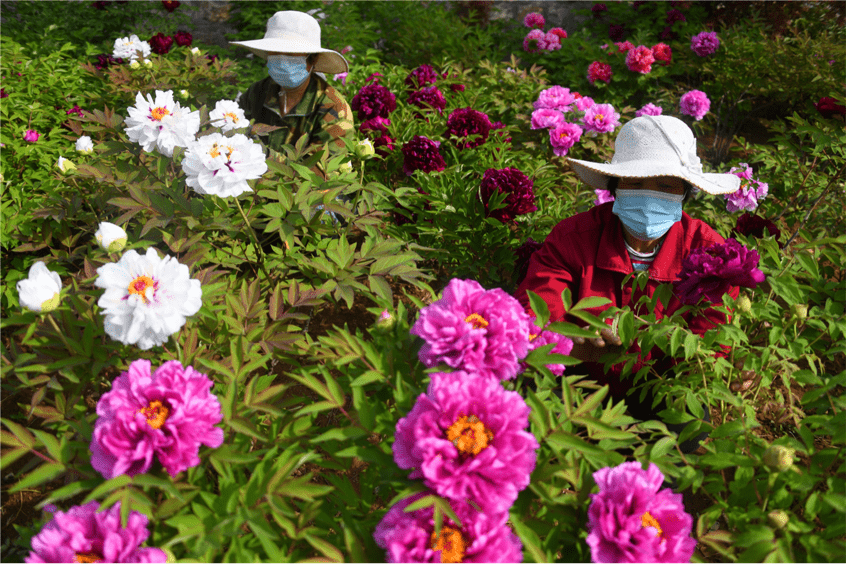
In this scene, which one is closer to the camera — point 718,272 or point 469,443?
point 469,443

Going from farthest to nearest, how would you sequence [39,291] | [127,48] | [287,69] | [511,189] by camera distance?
1. [127,48]
2. [287,69]
3. [511,189]
4. [39,291]

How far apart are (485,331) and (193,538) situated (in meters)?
0.64

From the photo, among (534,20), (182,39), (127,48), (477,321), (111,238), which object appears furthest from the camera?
(534,20)

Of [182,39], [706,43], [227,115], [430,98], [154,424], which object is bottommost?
[182,39]

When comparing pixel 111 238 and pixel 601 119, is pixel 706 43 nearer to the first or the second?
pixel 601 119

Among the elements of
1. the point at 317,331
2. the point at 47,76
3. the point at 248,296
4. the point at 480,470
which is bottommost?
the point at 317,331

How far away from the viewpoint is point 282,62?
8.76 ft

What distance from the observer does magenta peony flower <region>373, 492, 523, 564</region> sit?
77 cm

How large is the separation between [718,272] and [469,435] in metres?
0.86

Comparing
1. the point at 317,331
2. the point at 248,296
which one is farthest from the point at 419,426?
the point at 317,331

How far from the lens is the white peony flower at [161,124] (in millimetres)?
1495

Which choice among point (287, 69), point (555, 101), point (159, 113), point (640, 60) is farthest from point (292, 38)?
point (640, 60)

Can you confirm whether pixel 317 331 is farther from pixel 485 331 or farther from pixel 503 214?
pixel 485 331

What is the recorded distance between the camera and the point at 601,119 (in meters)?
3.04
